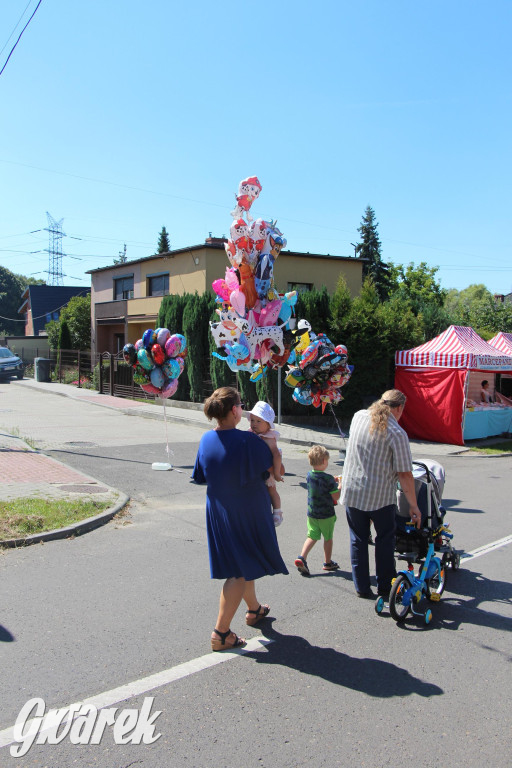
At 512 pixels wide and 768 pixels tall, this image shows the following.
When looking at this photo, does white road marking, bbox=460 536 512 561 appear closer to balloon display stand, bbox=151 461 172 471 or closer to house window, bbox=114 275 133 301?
balloon display stand, bbox=151 461 172 471

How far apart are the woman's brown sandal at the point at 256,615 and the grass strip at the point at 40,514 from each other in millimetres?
3085

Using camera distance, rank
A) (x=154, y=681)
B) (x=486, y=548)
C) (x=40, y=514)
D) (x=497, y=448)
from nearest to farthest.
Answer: (x=154, y=681)
(x=486, y=548)
(x=40, y=514)
(x=497, y=448)

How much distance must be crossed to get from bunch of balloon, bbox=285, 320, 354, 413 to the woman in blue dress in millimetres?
7495

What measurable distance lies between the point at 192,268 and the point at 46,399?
28.1ft

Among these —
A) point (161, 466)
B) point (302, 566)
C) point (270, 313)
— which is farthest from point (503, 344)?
point (302, 566)

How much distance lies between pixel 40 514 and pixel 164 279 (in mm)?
23490

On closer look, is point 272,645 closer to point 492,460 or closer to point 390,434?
point 390,434

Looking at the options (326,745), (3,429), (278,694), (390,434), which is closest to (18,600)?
(278,694)

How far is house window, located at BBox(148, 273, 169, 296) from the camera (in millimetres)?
29312

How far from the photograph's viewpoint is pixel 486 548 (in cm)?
658

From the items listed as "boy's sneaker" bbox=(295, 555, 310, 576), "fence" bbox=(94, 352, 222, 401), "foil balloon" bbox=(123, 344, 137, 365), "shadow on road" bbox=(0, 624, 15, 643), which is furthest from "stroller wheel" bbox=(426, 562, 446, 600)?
"fence" bbox=(94, 352, 222, 401)

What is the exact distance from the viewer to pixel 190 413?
20.2 m

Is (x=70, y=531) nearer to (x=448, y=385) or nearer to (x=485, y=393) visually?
(x=448, y=385)

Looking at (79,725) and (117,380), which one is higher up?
(117,380)
